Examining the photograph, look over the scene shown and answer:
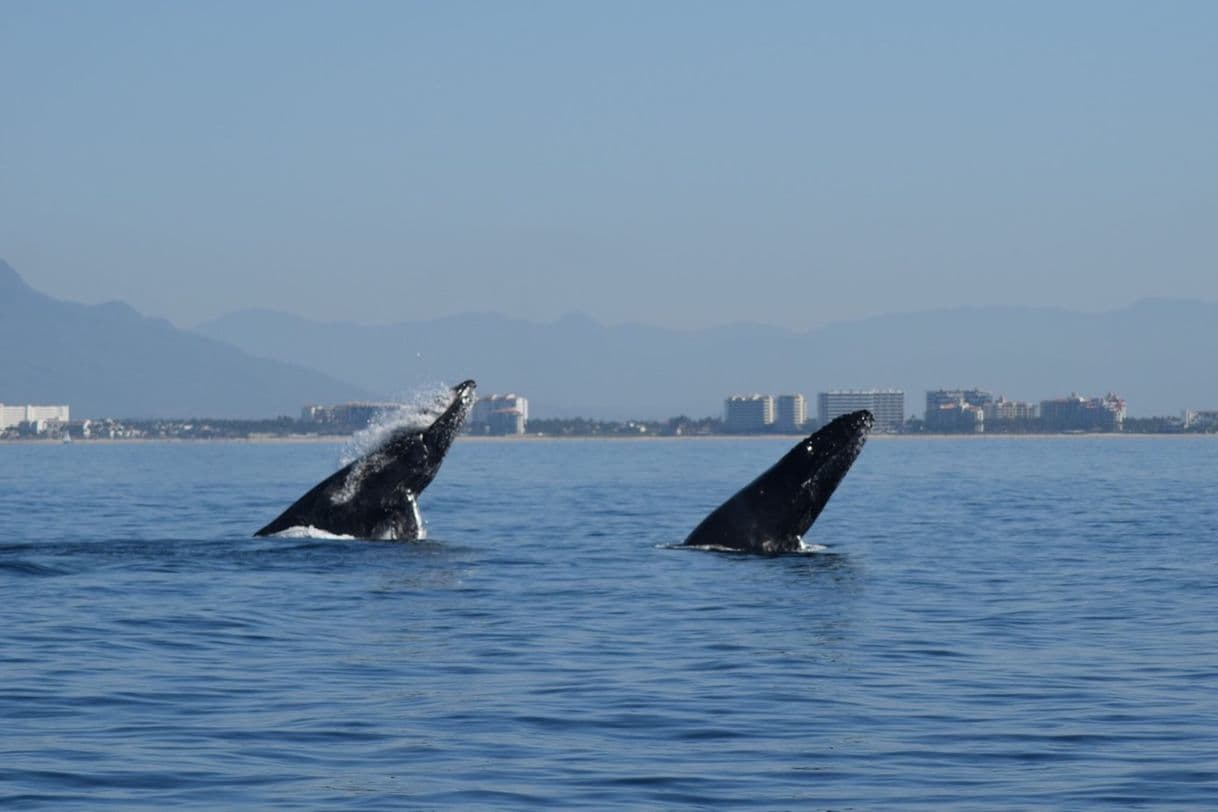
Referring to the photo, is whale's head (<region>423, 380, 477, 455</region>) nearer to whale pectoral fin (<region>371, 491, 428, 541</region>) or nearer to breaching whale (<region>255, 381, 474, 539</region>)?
breaching whale (<region>255, 381, 474, 539</region>)

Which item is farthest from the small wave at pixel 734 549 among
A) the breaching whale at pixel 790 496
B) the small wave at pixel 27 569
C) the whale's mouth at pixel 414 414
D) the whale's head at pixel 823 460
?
the small wave at pixel 27 569

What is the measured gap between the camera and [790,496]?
23.1 m

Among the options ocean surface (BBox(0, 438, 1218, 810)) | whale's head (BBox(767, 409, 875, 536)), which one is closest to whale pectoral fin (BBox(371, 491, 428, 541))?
ocean surface (BBox(0, 438, 1218, 810))

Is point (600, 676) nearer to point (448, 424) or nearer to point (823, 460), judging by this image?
point (823, 460)

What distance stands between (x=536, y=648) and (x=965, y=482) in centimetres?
5852

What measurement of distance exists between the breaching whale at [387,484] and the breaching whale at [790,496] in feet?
11.3

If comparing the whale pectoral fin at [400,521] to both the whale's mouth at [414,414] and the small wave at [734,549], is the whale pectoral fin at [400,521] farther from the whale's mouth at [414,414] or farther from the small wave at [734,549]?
the small wave at [734,549]

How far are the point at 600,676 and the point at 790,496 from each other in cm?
781

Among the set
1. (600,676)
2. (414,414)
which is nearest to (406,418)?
(414,414)

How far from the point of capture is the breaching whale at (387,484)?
76.7 feet

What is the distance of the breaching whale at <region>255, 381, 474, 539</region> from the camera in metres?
23.4

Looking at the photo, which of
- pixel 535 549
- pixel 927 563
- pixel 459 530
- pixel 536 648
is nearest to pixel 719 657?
pixel 536 648

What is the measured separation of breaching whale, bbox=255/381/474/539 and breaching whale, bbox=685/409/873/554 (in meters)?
3.45

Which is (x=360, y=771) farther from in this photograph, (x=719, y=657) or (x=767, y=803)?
(x=719, y=657)
